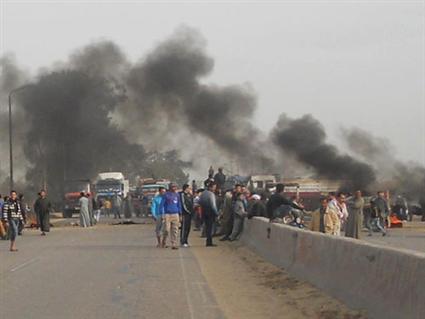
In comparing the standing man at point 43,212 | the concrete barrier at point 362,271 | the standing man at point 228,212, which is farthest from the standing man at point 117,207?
the concrete barrier at point 362,271

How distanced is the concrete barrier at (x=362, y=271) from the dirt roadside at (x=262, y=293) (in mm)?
166

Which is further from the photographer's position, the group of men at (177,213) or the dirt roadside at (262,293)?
the group of men at (177,213)

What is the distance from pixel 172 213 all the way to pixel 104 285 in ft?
27.2

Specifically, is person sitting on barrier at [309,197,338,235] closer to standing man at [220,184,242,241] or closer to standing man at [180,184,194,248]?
standing man at [180,184,194,248]

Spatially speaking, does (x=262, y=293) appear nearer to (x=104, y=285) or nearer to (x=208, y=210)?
(x=104, y=285)

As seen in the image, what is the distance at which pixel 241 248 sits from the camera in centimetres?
2164

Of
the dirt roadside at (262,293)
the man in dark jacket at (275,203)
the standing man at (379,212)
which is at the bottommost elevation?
the dirt roadside at (262,293)

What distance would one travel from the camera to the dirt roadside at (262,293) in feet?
33.4

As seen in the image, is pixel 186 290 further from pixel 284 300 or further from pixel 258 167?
pixel 258 167

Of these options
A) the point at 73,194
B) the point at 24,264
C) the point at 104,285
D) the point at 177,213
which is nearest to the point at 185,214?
the point at 177,213

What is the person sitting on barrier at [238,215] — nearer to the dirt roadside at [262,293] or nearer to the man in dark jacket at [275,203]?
the man in dark jacket at [275,203]

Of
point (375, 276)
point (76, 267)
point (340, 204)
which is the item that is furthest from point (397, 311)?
point (340, 204)

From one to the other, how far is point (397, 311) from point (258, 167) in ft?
156

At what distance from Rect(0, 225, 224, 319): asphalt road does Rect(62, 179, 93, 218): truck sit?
3481cm
